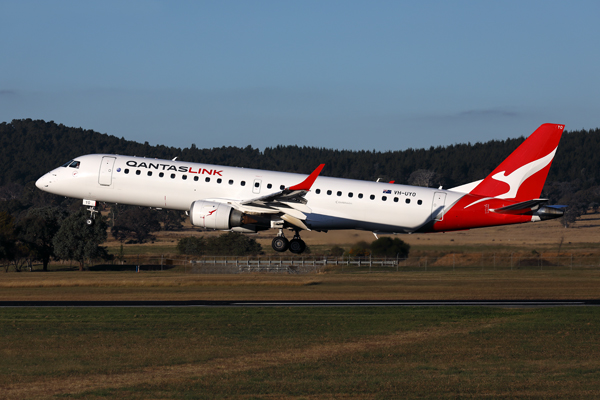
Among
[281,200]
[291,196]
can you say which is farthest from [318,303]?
[281,200]

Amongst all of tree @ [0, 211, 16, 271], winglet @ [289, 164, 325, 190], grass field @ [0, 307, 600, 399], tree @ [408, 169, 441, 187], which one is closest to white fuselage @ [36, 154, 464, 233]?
winglet @ [289, 164, 325, 190]

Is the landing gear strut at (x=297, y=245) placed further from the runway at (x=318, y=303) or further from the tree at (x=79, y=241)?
the tree at (x=79, y=241)

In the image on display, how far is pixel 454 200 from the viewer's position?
1620 inches

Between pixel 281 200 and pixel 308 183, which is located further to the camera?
pixel 281 200

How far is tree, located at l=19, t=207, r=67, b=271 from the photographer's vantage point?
326ft

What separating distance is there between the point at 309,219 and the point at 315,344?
17.4 m

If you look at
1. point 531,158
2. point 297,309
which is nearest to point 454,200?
point 531,158

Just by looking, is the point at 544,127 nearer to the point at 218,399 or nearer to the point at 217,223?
the point at 217,223

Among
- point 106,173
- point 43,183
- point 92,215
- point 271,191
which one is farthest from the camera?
point 43,183

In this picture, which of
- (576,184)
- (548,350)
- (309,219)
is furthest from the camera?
(576,184)

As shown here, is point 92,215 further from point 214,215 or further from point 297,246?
point 297,246

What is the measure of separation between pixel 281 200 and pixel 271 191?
0.88 metres

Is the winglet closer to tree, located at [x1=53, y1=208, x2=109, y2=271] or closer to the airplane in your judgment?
the airplane

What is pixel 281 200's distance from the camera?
3953cm
